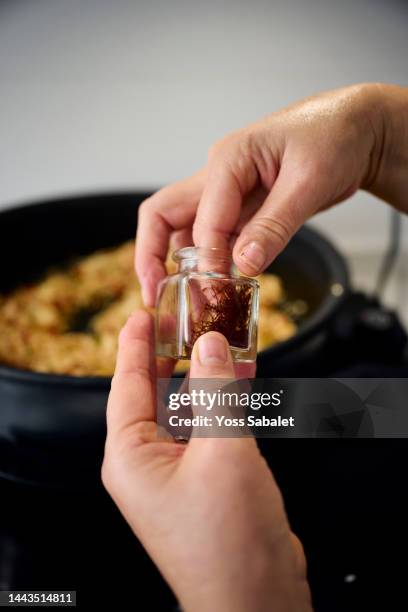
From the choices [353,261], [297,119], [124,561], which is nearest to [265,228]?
[297,119]

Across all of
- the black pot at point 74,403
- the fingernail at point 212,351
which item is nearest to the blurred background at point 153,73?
the black pot at point 74,403

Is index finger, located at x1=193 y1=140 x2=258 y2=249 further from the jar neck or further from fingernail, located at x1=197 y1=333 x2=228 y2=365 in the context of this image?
fingernail, located at x1=197 y1=333 x2=228 y2=365

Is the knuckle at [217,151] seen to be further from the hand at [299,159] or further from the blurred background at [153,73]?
the blurred background at [153,73]

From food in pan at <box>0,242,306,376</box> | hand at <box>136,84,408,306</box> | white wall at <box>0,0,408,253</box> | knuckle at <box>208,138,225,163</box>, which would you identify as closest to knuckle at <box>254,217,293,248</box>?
hand at <box>136,84,408,306</box>

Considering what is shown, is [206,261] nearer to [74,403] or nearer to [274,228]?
[274,228]

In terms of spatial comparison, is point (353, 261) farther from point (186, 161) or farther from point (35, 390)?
point (35, 390)

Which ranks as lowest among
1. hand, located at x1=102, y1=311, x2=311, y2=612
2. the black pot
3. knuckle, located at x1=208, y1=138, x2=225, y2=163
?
hand, located at x1=102, y1=311, x2=311, y2=612

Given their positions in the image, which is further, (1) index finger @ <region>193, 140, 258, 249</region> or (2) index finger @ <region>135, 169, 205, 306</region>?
(2) index finger @ <region>135, 169, 205, 306</region>
